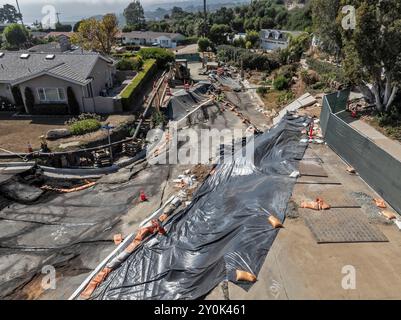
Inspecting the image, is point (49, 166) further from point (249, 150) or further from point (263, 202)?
point (263, 202)

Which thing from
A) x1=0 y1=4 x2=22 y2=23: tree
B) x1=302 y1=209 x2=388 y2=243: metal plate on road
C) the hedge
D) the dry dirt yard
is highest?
x1=0 y1=4 x2=22 y2=23: tree

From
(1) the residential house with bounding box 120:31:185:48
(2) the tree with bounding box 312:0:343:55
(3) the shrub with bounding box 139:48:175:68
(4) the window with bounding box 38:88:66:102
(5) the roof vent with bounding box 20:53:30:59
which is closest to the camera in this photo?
(2) the tree with bounding box 312:0:343:55

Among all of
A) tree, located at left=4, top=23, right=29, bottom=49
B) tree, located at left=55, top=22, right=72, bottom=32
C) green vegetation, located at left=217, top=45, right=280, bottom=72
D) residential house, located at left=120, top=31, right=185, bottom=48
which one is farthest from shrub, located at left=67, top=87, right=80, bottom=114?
tree, located at left=55, top=22, right=72, bottom=32

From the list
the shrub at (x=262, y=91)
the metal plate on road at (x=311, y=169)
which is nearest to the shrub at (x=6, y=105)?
the shrub at (x=262, y=91)

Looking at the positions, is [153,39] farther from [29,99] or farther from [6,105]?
[29,99]

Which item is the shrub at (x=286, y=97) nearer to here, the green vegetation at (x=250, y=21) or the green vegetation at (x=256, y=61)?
the green vegetation at (x=256, y=61)

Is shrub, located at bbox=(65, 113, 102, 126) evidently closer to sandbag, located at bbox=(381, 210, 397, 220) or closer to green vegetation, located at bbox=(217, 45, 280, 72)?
sandbag, located at bbox=(381, 210, 397, 220)
